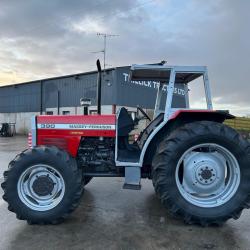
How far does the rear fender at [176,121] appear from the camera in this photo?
4586 millimetres

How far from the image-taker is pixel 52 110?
92.5 feet

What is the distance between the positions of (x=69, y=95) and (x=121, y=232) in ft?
77.2

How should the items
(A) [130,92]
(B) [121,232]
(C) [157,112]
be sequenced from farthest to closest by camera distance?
(A) [130,92] → (C) [157,112] → (B) [121,232]

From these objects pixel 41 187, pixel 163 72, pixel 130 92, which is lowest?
Answer: pixel 41 187

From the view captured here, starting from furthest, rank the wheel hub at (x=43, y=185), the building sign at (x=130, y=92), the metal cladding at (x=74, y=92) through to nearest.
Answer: the metal cladding at (x=74, y=92), the building sign at (x=130, y=92), the wheel hub at (x=43, y=185)

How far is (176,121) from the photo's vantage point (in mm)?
4859

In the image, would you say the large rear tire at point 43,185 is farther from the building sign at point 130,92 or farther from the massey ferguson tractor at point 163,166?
the building sign at point 130,92

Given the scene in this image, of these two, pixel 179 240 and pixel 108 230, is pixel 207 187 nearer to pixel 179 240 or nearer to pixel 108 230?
pixel 179 240

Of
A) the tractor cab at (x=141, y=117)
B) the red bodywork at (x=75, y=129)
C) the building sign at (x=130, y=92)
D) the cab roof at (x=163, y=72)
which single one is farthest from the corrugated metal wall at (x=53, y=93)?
the red bodywork at (x=75, y=129)

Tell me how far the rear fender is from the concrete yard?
0.87 meters

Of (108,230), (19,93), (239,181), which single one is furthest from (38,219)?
(19,93)

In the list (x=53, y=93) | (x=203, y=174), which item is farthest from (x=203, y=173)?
(x=53, y=93)

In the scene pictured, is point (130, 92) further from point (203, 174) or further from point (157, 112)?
point (203, 174)

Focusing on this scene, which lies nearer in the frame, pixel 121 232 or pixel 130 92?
pixel 121 232
